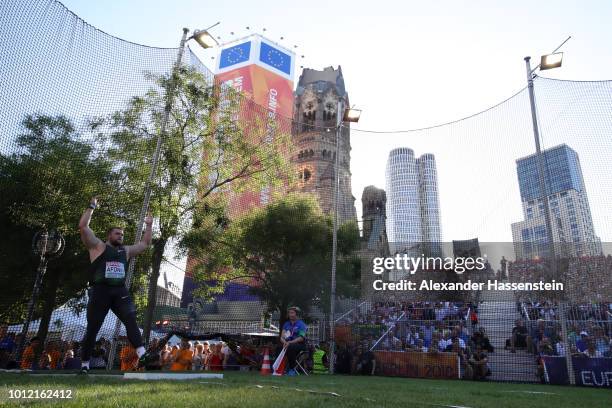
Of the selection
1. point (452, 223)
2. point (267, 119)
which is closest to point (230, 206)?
Answer: point (267, 119)

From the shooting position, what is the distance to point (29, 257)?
15211 mm

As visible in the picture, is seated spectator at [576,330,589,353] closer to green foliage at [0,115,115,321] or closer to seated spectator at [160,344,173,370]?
seated spectator at [160,344,173,370]

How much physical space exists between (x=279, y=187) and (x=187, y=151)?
499 cm

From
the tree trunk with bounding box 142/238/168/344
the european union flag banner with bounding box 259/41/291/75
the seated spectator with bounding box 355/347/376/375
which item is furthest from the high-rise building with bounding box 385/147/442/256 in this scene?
the european union flag banner with bounding box 259/41/291/75

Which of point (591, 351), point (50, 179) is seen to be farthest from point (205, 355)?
point (591, 351)

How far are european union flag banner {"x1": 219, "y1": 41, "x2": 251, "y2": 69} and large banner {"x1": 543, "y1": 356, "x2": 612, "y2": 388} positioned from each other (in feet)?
179

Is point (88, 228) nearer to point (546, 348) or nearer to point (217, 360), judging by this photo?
point (217, 360)

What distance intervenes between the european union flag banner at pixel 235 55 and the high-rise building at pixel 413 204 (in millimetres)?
49565

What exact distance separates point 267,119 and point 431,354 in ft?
29.6

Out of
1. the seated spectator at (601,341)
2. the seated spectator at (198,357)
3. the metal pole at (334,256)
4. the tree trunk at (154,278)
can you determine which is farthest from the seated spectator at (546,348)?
the tree trunk at (154,278)

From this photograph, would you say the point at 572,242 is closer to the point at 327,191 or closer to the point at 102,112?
the point at 327,191

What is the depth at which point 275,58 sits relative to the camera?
59062 mm

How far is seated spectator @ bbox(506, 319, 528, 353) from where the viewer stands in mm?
11266

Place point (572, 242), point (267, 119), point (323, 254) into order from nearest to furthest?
point (572, 242) → point (267, 119) → point (323, 254)
